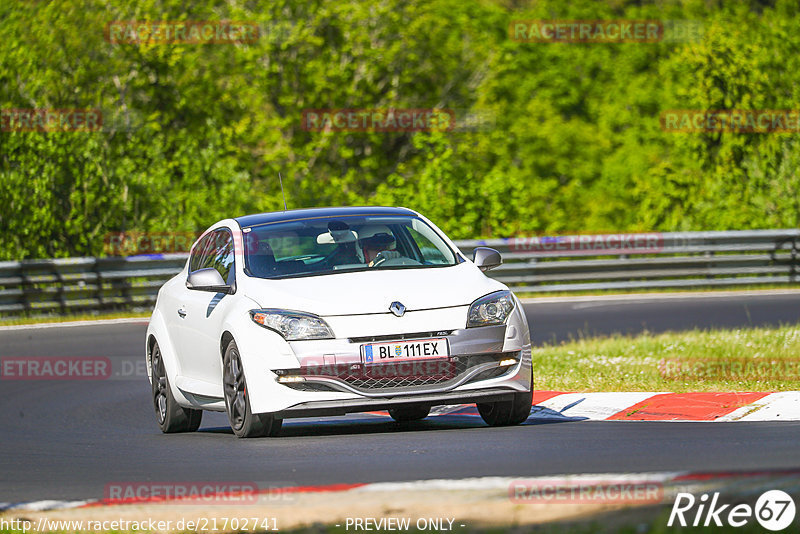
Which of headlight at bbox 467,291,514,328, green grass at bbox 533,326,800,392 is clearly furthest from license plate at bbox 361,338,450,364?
green grass at bbox 533,326,800,392

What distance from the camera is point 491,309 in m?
9.02

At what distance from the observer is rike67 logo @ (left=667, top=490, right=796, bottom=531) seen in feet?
17.3

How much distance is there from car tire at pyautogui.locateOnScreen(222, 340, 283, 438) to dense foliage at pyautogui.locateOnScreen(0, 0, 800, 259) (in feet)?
55.7

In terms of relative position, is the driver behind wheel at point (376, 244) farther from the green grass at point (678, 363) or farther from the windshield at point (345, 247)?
the green grass at point (678, 363)

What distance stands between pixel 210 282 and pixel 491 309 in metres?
1.90

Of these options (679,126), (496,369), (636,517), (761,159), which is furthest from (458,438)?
(679,126)

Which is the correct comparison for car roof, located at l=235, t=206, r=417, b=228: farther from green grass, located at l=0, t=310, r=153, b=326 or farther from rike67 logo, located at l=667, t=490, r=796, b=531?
green grass, located at l=0, t=310, r=153, b=326

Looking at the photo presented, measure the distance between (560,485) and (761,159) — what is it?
25565 mm

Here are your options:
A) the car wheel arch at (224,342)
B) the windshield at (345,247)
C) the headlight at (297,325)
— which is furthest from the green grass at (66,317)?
the headlight at (297,325)

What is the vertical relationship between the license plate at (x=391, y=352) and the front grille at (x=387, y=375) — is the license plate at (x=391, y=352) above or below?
above

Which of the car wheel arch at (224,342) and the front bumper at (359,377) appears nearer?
the front bumper at (359,377)

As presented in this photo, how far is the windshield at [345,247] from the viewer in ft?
31.5

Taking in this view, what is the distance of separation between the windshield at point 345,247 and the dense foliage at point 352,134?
16.5m

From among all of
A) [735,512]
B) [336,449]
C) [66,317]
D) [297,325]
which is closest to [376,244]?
[297,325]
